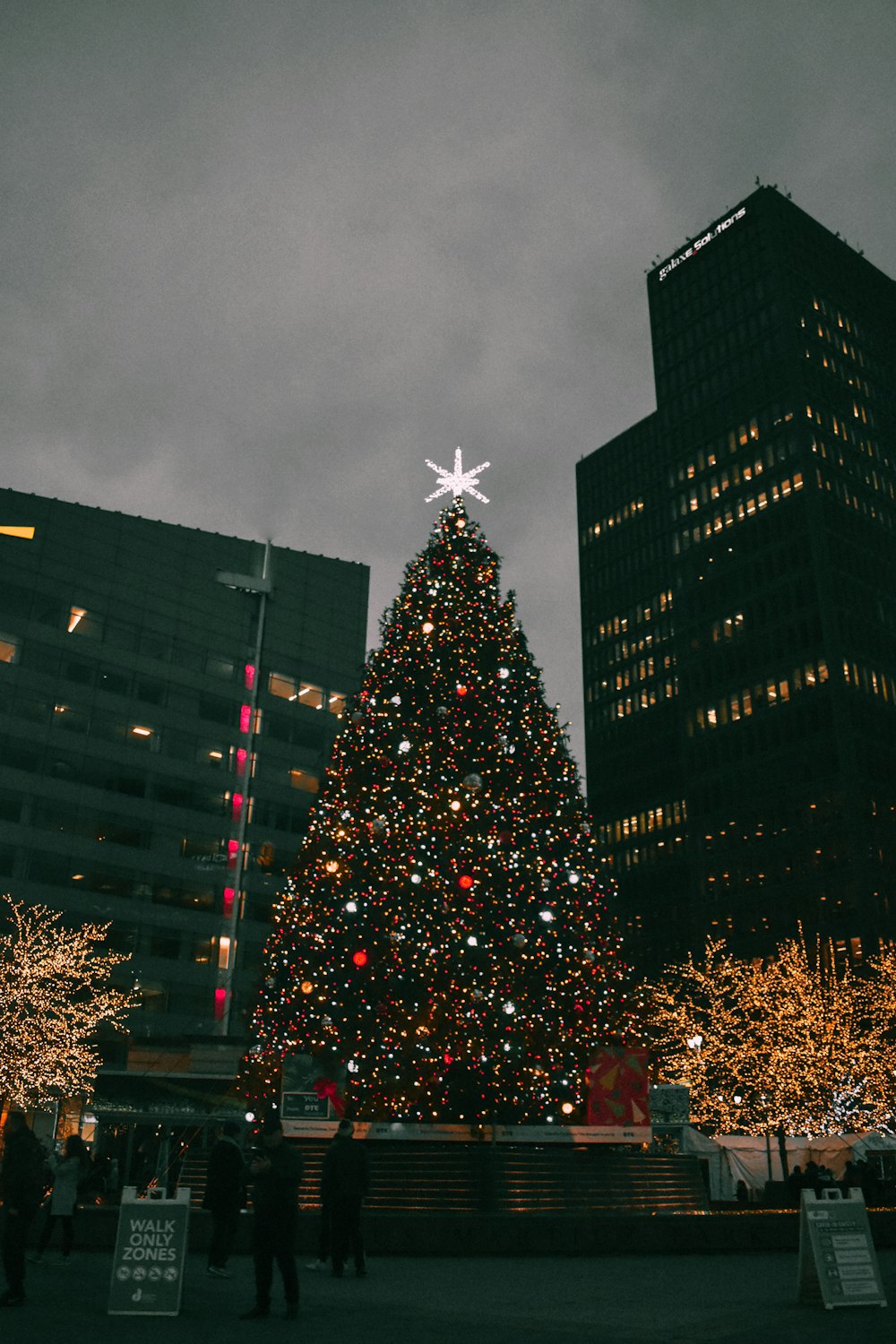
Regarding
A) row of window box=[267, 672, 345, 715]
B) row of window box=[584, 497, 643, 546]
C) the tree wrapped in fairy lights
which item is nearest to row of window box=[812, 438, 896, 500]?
row of window box=[584, 497, 643, 546]

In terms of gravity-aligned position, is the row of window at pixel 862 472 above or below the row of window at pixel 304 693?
above

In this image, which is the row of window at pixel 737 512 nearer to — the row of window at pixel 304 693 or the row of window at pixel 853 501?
the row of window at pixel 853 501

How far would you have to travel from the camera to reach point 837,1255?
426 inches

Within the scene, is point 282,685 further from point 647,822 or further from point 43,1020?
point 647,822

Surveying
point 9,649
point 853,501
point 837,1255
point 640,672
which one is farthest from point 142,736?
point 853,501

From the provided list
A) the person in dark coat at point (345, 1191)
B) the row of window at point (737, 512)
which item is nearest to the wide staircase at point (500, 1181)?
the person in dark coat at point (345, 1191)

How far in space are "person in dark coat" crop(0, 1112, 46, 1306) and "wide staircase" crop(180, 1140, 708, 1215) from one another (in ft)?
30.4

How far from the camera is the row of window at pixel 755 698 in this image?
344 ft

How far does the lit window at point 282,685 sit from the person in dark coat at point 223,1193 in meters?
59.1

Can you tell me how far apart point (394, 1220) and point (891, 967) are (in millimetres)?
44384

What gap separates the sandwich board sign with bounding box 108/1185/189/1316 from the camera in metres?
10.2

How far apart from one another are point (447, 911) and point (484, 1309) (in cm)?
1126

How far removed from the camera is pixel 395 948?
21.7 m

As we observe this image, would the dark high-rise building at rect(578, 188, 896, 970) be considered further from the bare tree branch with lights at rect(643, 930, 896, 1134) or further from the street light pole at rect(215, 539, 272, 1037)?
the street light pole at rect(215, 539, 272, 1037)
